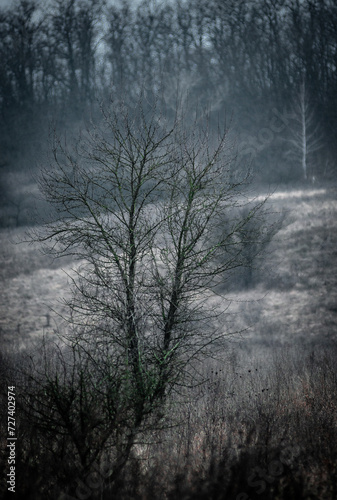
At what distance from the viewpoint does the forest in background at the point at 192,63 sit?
3250 cm

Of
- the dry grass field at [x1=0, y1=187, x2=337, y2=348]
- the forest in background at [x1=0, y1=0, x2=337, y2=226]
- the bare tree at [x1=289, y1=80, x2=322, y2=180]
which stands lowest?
the dry grass field at [x1=0, y1=187, x2=337, y2=348]

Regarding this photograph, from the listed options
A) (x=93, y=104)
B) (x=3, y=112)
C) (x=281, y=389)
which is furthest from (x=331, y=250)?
(x=3, y=112)

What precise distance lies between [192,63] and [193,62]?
0.14 m

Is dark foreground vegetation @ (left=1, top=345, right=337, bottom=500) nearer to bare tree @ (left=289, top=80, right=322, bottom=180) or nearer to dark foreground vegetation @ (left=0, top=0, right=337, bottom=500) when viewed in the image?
dark foreground vegetation @ (left=0, top=0, right=337, bottom=500)

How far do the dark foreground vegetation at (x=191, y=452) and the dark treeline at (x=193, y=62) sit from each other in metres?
27.0

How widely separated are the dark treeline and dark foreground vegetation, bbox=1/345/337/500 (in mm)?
27021

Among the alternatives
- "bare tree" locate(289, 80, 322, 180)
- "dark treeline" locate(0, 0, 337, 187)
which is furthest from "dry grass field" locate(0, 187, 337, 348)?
"dark treeline" locate(0, 0, 337, 187)

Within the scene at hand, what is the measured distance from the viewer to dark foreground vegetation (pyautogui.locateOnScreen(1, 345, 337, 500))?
174 inches

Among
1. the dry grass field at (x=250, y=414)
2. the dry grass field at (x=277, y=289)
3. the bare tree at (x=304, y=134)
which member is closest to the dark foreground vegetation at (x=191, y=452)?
the dry grass field at (x=250, y=414)

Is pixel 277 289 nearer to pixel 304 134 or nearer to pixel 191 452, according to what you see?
pixel 191 452

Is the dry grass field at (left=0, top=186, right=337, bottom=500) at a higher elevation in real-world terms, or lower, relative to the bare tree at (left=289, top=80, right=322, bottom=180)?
lower

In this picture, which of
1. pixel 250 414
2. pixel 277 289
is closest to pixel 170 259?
pixel 250 414

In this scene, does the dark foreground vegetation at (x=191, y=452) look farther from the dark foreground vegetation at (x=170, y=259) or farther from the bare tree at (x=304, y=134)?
the bare tree at (x=304, y=134)

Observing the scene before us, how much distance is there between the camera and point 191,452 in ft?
18.3
